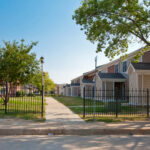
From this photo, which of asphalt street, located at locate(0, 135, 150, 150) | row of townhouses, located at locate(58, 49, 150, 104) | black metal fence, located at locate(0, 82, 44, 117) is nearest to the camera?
asphalt street, located at locate(0, 135, 150, 150)

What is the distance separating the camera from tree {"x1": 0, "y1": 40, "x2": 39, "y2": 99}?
13.8m

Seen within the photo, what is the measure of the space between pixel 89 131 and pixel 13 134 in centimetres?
302

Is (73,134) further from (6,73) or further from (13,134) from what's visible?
(6,73)

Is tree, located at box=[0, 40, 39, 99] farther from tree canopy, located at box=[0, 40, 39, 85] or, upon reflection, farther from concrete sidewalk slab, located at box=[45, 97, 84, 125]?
concrete sidewalk slab, located at box=[45, 97, 84, 125]

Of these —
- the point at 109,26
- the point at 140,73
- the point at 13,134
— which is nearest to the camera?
the point at 13,134

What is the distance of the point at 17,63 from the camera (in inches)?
Result: 542

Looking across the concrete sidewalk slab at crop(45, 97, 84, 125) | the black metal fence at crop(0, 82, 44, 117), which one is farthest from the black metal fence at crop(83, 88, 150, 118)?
the black metal fence at crop(0, 82, 44, 117)

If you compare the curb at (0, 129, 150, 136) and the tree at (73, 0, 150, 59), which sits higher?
the tree at (73, 0, 150, 59)

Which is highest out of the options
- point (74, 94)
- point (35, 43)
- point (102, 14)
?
point (102, 14)

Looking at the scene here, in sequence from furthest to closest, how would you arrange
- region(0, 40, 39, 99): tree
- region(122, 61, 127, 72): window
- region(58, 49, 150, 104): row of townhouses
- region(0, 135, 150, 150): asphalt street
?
region(122, 61, 127, 72): window, region(58, 49, 150, 104): row of townhouses, region(0, 40, 39, 99): tree, region(0, 135, 150, 150): asphalt street

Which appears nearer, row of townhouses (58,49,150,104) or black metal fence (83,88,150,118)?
black metal fence (83,88,150,118)

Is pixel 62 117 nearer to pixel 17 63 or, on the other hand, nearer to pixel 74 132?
pixel 74 132

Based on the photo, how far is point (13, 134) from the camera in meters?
7.01

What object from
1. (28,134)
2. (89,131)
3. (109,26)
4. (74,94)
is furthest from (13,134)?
(74,94)
